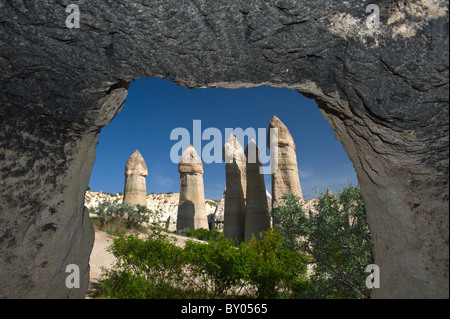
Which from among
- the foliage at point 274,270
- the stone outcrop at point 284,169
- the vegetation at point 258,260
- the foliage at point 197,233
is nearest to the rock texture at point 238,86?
the vegetation at point 258,260

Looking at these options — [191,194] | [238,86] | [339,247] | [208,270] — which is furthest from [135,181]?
[238,86]

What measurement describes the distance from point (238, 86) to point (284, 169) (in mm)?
12698

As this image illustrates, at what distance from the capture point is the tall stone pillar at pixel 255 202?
15.5 meters

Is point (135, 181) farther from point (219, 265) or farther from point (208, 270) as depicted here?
point (219, 265)

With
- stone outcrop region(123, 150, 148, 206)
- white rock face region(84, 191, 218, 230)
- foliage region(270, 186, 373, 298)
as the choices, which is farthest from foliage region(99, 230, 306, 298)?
white rock face region(84, 191, 218, 230)

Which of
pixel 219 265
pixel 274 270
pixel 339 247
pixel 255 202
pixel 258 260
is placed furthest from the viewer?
pixel 255 202

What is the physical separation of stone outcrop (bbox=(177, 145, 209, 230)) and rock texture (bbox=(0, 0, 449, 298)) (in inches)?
696

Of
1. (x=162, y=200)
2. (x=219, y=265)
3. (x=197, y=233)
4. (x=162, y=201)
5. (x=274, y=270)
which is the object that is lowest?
(x=274, y=270)

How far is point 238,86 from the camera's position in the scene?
273 cm

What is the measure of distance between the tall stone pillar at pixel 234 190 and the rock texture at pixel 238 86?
14.5 meters

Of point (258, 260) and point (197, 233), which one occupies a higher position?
point (197, 233)
